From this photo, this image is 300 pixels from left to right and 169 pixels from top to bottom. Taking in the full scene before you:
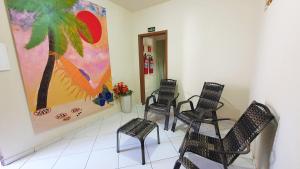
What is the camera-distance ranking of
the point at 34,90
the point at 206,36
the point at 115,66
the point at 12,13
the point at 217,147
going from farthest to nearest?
1. the point at 115,66
2. the point at 206,36
3. the point at 34,90
4. the point at 12,13
5. the point at 217,147

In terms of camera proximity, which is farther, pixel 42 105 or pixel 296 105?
pixel 42 105

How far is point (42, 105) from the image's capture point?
2.39 m

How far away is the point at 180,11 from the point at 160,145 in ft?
9.30

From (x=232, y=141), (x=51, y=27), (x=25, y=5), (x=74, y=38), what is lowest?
(x=232, y=141)

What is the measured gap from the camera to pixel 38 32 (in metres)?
2.28

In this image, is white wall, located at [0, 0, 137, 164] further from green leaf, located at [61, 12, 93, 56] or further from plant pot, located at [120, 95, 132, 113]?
plant pot, located at [120, 95, 132, 113]

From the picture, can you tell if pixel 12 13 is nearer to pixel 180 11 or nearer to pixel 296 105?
pixel 180 11

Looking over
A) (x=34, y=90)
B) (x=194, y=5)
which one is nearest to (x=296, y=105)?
(x=194, y=5)

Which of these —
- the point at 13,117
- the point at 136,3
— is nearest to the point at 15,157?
the point at 13,117

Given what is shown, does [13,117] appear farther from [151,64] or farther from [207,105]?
[151,64]

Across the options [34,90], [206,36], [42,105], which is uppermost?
[206,36]

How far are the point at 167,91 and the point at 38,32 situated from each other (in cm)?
267

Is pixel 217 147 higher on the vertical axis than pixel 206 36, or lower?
lower

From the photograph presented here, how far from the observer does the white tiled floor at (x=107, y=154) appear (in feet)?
6.45
